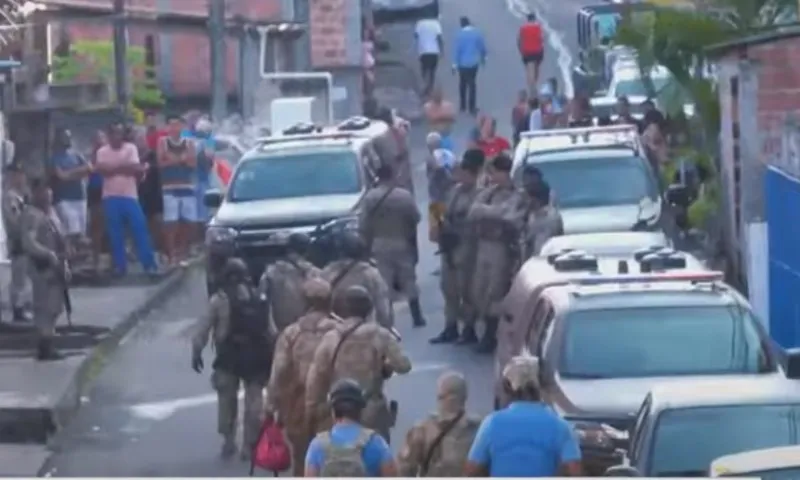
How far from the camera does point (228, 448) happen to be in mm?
18391

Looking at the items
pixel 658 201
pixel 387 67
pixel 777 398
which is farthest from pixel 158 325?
pixel 387 67

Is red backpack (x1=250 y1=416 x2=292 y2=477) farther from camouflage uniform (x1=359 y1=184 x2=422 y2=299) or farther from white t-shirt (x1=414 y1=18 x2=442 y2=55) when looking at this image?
white t-shirt (x1=414 y1=18 x2=442 y2=55)

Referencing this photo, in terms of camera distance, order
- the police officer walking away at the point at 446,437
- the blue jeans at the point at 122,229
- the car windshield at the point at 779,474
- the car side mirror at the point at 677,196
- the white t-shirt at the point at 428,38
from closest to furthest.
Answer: the car windshield at the point at 779,474 → the police officer walking away at the point at 446,437 → the car side mirror at the point at 677,196 → the blue jeans at the point at 122,229 → the white t-shirt at the point at 428,38

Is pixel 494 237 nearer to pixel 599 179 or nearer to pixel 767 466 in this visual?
pixel 599 179

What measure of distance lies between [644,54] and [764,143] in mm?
4119

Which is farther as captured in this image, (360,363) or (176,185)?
(176,185)

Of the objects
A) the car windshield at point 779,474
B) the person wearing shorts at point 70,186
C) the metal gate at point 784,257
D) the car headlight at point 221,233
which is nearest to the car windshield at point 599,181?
the metal gate at point 784,257

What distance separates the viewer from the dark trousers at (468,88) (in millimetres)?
43906

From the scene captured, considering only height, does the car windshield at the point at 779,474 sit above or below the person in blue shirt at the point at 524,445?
above

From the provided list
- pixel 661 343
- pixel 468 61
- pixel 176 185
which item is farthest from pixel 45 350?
pixel 468 61

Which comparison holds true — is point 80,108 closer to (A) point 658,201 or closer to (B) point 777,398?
(A) point 658,201

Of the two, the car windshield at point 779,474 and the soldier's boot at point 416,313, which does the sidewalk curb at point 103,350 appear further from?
the car windshield at point 779,474

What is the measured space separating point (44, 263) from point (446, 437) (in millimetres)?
9482

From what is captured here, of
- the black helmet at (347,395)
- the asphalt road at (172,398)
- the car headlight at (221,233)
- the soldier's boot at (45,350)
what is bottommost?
the asphalt road at (172,398)
